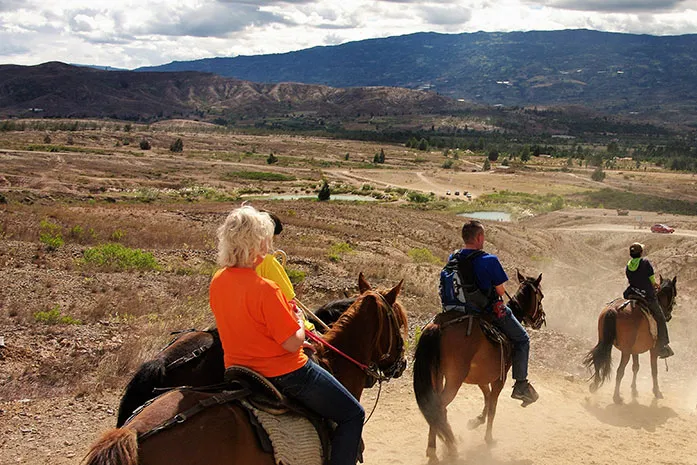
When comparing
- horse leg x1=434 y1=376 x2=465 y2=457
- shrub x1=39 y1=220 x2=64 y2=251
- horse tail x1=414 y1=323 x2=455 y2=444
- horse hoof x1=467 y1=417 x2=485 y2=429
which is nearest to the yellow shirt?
horse tail x1=414 y1=323 x2=455 y2=444

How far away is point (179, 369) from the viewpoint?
5977 millimetres

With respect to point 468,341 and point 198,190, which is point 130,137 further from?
point 468,341

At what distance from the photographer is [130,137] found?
126m

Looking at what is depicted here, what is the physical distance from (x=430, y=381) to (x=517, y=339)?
154 cm

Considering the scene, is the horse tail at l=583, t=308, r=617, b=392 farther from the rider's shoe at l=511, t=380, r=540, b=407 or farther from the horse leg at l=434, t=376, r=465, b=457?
the horse leg at l=434, t=376, r=465, b=457

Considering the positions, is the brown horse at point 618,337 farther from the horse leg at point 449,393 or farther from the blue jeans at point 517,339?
the horse leg at point 449,393

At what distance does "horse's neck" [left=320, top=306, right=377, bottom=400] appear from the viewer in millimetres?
6129

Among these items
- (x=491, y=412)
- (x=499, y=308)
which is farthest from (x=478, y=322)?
(x=491, y=412)

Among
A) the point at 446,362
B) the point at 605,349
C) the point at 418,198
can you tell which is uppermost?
the point at 446,362

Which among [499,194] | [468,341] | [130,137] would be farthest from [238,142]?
[468,341]

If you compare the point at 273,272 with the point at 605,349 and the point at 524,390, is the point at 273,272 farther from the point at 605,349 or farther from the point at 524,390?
the point at 605,349

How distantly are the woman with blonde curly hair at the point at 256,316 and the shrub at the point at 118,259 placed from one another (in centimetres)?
1354

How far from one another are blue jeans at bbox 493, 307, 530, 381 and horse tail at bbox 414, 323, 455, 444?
99 centimetres

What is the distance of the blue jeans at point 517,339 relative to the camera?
8.74 metres
